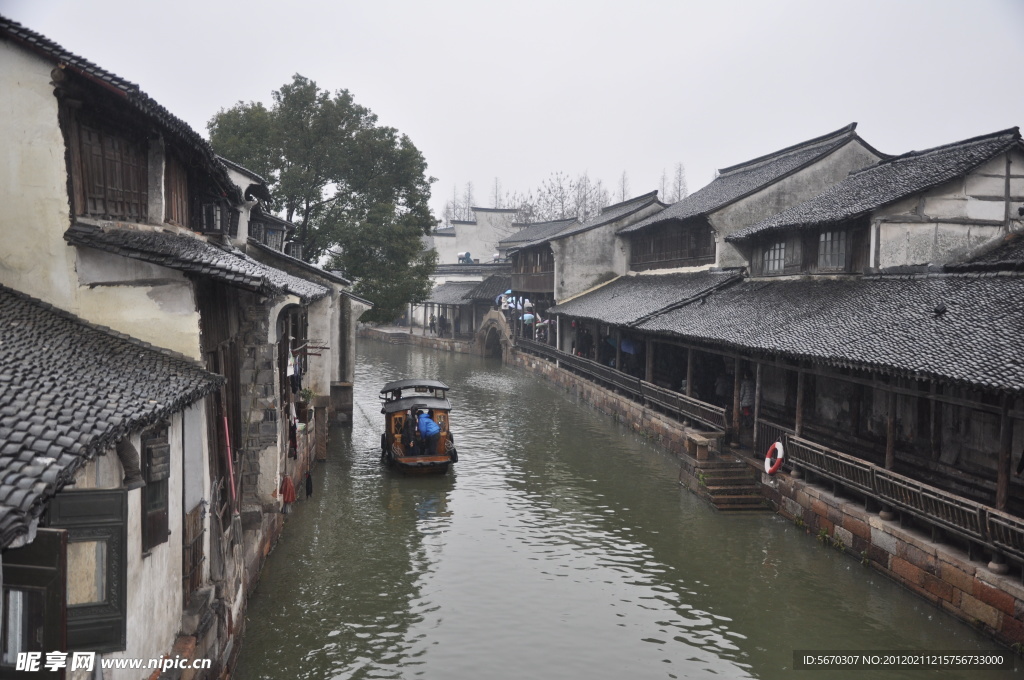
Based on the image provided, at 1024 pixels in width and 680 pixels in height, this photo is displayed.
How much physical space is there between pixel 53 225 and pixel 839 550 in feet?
46.8

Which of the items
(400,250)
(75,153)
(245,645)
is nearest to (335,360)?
(400,250)

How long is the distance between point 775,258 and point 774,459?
8.56 meters

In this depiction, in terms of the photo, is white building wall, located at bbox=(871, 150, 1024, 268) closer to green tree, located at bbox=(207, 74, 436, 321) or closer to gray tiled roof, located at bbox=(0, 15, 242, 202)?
gray tiled roof, located at bbox=(0, 15, 242, 202)

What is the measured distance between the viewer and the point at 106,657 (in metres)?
6.22

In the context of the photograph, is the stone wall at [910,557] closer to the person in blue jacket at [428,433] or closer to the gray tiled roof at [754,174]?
the person in blue jacket at [428,433]

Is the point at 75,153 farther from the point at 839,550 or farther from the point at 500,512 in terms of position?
the point at 839,550

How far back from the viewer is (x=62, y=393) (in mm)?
6086

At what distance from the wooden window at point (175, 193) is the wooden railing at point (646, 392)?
567 inches

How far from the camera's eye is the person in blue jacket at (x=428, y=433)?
68.0 feet

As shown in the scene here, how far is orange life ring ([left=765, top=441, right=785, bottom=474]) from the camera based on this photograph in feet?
57.1

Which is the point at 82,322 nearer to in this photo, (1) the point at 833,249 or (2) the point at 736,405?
(2) the point at 736,405

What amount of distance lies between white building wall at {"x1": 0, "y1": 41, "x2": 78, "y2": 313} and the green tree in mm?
25540

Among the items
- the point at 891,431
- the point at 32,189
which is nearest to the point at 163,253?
the point at 32,189

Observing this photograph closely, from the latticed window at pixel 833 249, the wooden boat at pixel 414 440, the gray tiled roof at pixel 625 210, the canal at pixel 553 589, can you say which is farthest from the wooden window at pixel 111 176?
the gray tiled roof at pixel 625 210
